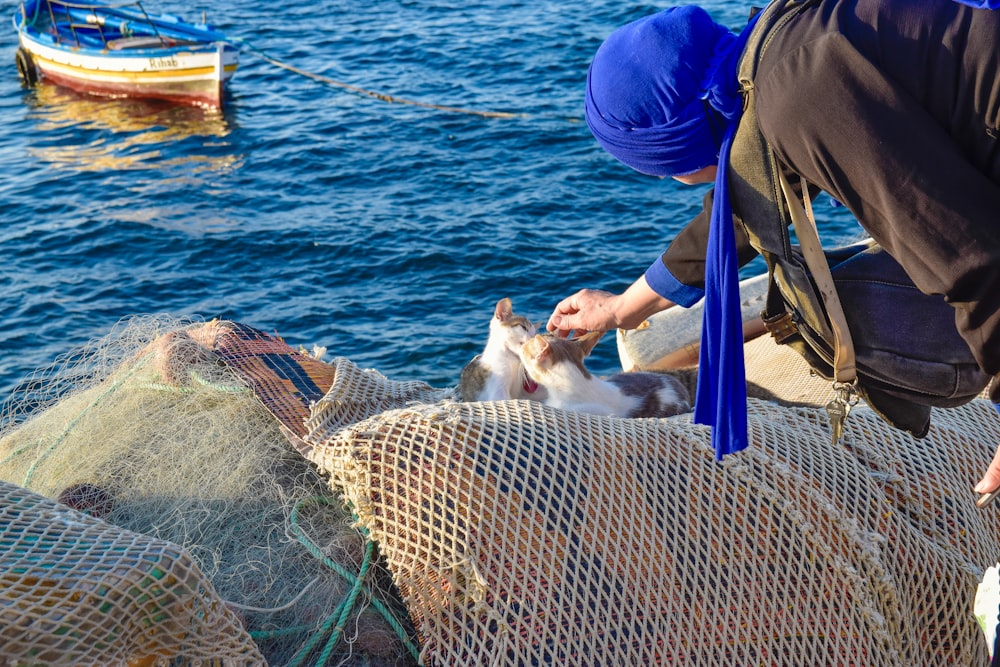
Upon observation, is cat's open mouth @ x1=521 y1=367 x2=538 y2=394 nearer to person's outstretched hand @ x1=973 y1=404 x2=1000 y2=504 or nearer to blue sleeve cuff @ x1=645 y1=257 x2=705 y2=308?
blue sleeve cuff @ x1=645 y1=257 x2=705 y2=308

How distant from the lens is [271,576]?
3133 mm

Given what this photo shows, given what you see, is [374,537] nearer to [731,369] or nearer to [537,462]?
[537,462]

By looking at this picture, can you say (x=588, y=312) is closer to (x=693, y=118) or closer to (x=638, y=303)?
(x=638, y=303)

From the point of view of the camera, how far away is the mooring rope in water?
14270 millimetres

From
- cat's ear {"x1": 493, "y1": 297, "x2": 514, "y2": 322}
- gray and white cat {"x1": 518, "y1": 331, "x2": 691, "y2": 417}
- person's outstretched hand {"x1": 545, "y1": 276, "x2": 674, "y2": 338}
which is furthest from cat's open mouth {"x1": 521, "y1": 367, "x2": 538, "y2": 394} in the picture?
person's outstretched hand {"x1": 545, "y1": 276, "x2": 674, "y2": 338}

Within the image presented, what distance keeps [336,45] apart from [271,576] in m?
16.6

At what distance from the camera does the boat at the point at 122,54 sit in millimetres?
16234

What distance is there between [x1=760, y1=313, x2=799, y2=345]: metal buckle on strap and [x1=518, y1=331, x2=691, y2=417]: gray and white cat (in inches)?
78.6

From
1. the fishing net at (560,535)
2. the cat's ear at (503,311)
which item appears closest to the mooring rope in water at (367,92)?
the cat's ear at (503,311)

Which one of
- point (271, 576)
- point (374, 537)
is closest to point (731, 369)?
point (374, 537)

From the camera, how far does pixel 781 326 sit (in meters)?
2.44

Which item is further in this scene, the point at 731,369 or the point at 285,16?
the point at 285,16

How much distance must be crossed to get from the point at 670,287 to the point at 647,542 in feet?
2.51

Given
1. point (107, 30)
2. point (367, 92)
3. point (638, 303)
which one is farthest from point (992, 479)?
point (107, 30)
